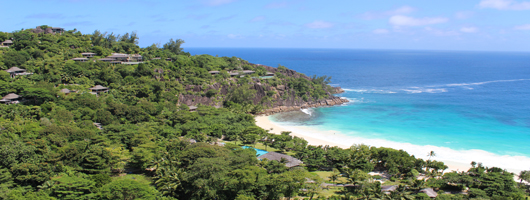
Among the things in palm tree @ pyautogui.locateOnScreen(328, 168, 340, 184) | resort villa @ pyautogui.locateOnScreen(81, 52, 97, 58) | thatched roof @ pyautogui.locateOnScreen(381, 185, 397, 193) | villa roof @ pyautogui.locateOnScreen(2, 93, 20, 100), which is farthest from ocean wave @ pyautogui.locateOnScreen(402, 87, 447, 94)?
villa roof @ pyautogui.locateOnScreen(2, 93, 20, 100)

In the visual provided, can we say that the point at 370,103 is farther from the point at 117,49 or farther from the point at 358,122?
the point at 117,49

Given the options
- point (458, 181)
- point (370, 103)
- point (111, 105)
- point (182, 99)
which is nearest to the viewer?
point (458, 181)

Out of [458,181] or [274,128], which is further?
[274,128]

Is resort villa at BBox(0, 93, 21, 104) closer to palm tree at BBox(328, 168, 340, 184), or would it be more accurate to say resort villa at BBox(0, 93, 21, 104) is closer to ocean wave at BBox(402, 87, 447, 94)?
palm tree at BBox(328, 168, 340, 184)

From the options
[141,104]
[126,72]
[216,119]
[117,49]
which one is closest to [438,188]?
[216,119]

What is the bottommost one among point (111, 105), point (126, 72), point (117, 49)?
point (111, 105)

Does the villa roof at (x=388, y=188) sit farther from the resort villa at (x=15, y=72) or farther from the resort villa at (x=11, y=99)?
the resort villa at (x=15, y=72)

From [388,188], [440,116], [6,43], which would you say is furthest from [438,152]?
[6,43]

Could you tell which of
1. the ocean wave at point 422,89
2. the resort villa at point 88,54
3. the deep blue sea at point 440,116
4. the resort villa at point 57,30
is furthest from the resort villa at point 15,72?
the ocean wave at point 422,89

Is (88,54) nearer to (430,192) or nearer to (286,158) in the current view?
(286,158)

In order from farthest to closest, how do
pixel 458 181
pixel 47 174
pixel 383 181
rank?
pixel 383 181, pixel 458 181, pixel 47 174
